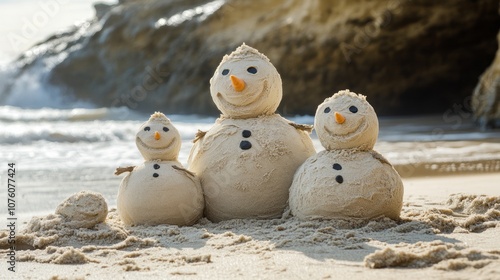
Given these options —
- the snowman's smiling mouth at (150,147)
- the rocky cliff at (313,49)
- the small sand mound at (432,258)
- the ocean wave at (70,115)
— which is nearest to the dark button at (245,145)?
the snowman's smiling mouth at (150,147)

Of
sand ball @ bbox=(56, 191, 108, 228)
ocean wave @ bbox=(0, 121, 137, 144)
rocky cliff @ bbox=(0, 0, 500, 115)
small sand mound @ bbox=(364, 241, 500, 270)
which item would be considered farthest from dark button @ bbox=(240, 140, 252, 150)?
rocky cliff @ bbox=(0, 0, 500, 115)

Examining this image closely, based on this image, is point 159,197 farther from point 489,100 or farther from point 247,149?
point 489,100

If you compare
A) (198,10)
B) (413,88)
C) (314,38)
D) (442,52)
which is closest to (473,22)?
(442,52)

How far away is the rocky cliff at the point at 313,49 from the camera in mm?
17328

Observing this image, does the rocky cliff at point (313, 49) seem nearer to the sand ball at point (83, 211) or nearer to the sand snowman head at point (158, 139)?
the sand snowman head at point (158, 139)

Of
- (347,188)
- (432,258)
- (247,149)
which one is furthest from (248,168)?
(432,258)

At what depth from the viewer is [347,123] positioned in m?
4.72

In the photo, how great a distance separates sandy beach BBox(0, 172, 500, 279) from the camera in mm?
3500

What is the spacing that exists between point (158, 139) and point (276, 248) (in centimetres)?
132

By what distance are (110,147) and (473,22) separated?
9063 millimetres

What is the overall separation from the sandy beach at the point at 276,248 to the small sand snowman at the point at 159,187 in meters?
0.13

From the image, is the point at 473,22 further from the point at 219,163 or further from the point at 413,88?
the point at 219,163

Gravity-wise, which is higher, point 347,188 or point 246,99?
point 246,99

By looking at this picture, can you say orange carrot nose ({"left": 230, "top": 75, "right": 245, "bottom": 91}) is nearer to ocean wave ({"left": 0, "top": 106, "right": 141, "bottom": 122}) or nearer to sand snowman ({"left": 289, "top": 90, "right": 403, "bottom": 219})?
sand snowman ({"left": 289, "top": 90, "right": 403, "bottom": 219})
